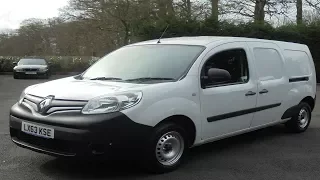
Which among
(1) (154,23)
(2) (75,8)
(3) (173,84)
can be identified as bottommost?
(3) (173,84)

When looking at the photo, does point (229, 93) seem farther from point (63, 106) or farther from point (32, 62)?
point (32, 62)

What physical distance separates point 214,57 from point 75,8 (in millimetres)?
28846

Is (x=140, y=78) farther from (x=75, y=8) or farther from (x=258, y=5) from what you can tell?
(x=75, y=8)

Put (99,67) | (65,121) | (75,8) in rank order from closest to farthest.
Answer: (65,121) → (99,67) → (75,8)

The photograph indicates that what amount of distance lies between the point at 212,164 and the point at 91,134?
1750mm

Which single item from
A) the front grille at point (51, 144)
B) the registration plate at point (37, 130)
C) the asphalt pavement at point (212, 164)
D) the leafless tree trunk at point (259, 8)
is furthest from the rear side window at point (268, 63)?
the leafless tree trunk at point (259, 8)

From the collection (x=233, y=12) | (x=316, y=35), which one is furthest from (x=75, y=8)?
(x=316, y=35)

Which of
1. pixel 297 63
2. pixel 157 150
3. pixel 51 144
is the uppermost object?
pixel 297 63

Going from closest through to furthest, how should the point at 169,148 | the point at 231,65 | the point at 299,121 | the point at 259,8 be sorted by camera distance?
the point at 169,148, the point at 231,65, the point at 299,121, the point at 259,8

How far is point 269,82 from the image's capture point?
20.4 feet

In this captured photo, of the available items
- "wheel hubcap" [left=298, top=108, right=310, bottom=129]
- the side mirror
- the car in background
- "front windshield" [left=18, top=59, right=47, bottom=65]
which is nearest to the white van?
the side mirror

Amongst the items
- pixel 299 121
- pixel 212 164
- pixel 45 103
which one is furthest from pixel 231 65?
pixel 45 103

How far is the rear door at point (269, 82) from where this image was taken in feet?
19.8

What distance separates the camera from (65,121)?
4.27 metres
